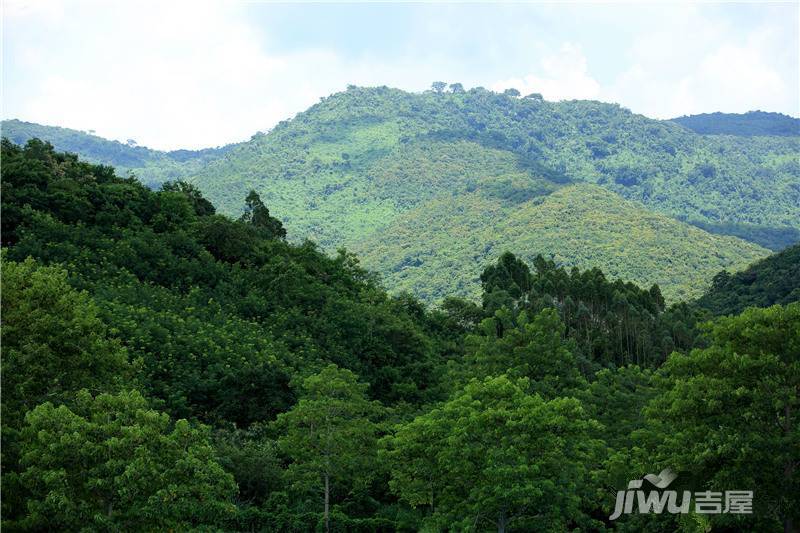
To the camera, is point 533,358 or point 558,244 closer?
point 533,358

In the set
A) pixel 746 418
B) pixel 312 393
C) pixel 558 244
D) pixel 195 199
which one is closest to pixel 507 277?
pixel 195 199

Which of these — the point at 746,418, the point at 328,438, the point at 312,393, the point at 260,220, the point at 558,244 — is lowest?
the point at 328,438

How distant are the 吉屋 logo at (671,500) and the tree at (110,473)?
531 inches

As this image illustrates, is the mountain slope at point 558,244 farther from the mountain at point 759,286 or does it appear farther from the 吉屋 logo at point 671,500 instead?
the 吉屋 logo at point 671,500

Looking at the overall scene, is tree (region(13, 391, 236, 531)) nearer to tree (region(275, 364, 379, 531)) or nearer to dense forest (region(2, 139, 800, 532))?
dense forest (region(2, 139, 800, 532))

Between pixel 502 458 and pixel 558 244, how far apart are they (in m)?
119

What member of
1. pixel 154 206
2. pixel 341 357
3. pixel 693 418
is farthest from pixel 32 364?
pixel 154 206

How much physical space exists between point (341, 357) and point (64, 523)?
108 ft

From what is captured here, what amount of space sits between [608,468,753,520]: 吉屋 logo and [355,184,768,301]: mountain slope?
93808mm

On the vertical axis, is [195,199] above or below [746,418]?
above

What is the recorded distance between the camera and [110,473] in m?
20.5

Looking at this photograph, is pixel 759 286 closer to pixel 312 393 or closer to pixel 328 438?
pixel 312 393

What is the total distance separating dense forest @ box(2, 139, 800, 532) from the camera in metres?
21.6

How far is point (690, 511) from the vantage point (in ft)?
82.3
